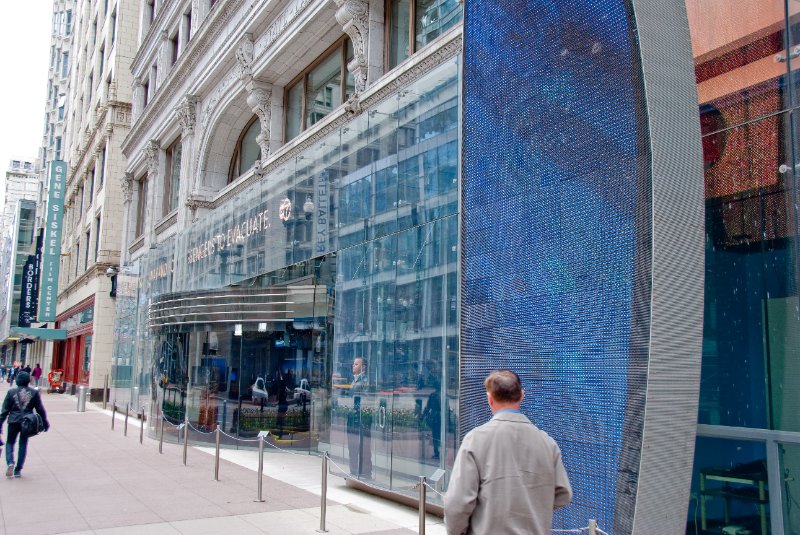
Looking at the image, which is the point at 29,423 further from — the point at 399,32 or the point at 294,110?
the point at 294,110

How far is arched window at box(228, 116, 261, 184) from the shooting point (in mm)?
24094

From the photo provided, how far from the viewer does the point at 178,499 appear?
1048 centimetres

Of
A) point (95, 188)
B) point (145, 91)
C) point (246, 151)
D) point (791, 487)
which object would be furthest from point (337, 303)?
point (95, 188)

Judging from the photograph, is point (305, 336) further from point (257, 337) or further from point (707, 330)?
point (707, 330)

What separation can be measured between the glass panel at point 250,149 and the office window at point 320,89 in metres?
3.12

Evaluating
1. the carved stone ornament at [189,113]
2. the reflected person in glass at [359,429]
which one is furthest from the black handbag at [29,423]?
the carved stone ornament at [189,113]

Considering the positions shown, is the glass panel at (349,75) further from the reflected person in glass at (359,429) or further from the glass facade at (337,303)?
the reflected person in glass at (359,429)

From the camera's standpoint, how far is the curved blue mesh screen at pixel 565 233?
580cm

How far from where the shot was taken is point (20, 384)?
477 inches

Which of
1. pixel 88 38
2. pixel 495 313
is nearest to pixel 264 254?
pixel 495 313

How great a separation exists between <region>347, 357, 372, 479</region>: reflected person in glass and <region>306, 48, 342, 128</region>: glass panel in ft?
29.6

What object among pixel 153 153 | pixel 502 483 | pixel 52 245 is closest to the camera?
pixel 502 483

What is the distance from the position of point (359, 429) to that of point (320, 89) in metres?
11.2

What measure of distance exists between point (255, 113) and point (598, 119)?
1791 cm
